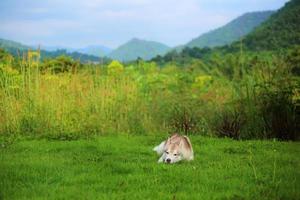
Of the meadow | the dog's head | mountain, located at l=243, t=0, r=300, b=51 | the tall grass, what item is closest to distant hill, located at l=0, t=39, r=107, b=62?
the meadow

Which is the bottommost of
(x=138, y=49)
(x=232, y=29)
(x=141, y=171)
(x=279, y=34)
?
(x=141, y=171)

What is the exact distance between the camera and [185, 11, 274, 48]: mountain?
10100 cm

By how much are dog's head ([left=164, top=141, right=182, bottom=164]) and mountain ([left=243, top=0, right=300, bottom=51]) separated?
26.9 meters

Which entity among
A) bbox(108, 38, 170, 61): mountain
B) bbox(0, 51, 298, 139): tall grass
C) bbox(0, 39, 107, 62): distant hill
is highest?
bbox(108, 38, 170, 61): mountain

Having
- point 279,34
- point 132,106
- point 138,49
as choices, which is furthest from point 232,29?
point 132,106

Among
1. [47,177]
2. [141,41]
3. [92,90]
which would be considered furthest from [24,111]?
[141,41]

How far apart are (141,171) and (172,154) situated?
2.61 feet

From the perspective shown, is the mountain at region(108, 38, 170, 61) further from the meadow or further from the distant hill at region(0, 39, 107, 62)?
the meadow

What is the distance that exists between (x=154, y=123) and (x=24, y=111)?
127 inches

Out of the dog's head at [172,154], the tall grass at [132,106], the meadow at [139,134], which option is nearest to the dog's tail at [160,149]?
the meadow at [139,134]

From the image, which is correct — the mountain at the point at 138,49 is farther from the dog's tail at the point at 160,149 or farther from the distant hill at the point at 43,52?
the dog's tail at the point at 160,149

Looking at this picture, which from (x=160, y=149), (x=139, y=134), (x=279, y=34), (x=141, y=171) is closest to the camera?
(x=141, y=171)

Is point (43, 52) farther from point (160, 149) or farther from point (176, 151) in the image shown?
point (176, 151)

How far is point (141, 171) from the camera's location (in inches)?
329
